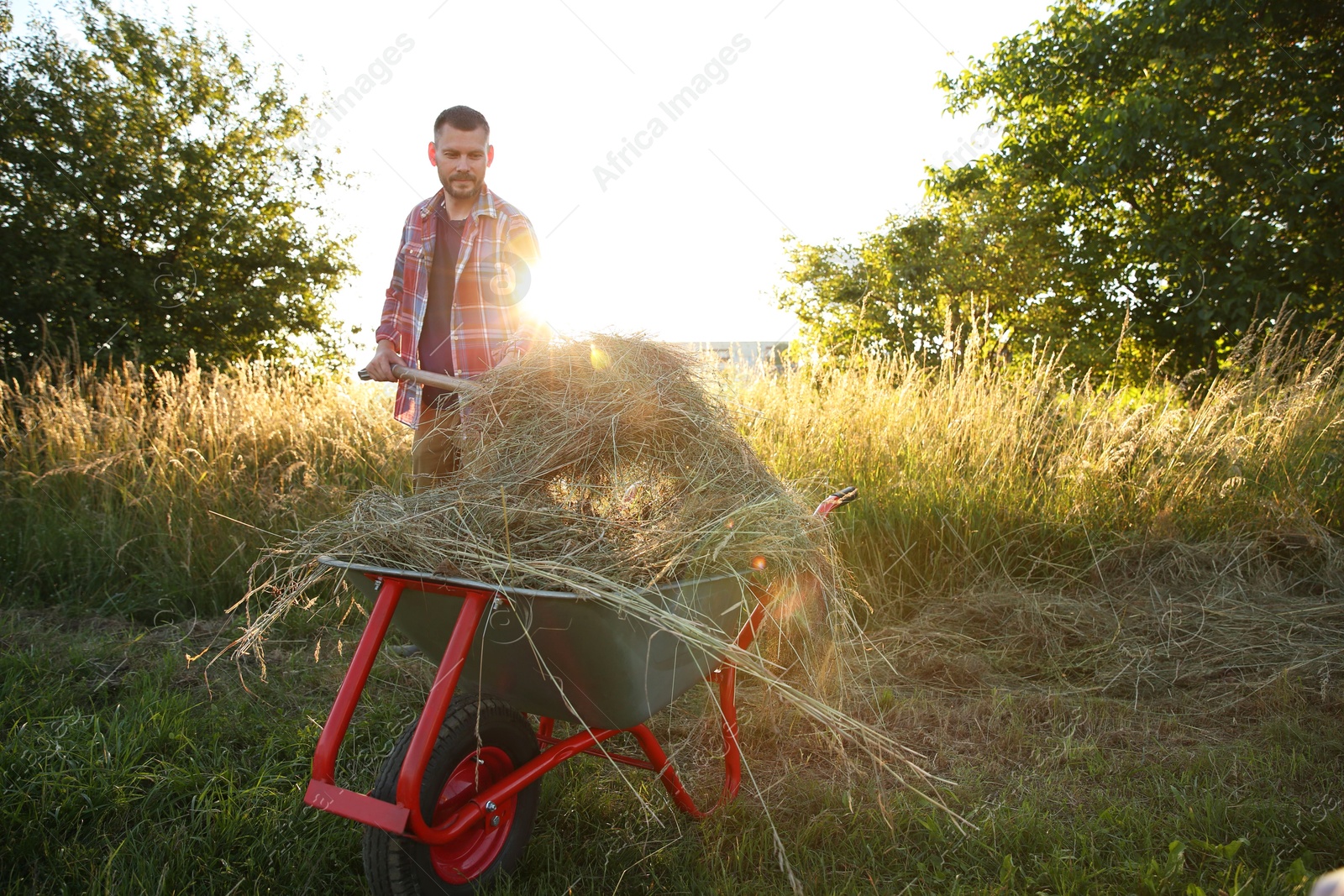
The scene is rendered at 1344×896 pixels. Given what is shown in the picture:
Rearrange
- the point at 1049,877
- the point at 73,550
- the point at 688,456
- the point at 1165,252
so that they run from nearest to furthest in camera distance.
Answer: the point at 1049,877 < the point at 688,456 < the point at 73,550 < the point at 1165,252

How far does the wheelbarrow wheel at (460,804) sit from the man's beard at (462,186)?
1737 millimetres

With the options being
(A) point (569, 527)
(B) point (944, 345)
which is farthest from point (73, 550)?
(B) point (944, 345)

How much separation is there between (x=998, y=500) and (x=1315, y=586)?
1.46 m

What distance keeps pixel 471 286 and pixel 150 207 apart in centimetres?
1127

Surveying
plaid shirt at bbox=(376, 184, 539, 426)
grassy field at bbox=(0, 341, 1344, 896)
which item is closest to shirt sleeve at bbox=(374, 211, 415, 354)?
→ plaid shirt at bbox=(376, 184, 539, 426)

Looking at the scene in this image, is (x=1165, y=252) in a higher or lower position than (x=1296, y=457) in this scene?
higher

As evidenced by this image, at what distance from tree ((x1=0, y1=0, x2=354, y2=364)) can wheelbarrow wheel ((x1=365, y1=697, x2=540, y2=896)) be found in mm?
9932

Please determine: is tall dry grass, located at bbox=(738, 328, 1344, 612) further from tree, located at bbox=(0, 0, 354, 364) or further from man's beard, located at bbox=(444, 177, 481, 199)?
tree, located at bbox=(0, 0, 354, 364)

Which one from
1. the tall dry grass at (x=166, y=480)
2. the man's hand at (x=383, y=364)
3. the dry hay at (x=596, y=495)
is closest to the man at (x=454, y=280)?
the man's hand at (x=383, y=364)

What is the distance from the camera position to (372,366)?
85.8 inches

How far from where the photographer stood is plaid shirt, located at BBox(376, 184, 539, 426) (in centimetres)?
258

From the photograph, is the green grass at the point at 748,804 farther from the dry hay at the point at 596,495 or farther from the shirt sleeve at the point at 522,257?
the shirt sleeve at the point at 522,257

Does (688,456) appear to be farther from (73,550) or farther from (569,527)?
(73,550)

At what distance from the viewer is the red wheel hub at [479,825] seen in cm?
147
